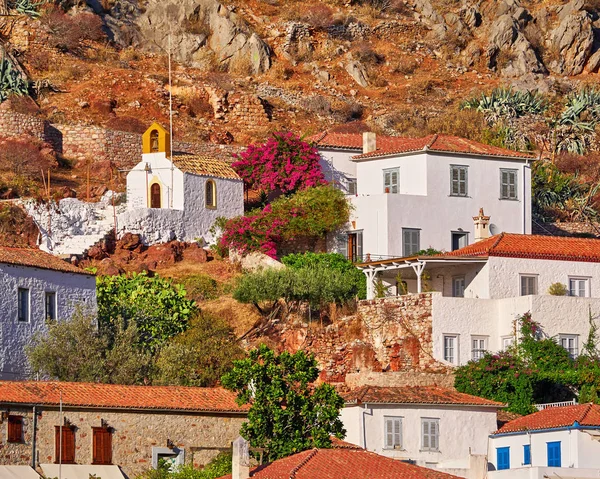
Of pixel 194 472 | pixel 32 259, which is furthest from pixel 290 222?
pixel 194 472

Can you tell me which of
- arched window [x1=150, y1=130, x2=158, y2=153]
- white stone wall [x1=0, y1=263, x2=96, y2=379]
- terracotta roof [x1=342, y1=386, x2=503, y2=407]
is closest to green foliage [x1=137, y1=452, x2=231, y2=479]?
terracotta roof [x1=342, y1=386, x2=503, y2=407]

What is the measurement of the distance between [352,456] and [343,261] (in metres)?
18.9

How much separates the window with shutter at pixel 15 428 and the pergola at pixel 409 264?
16474 mm

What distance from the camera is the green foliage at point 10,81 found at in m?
82.6

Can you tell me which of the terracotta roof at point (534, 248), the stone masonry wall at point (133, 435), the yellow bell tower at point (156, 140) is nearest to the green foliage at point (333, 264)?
the terracotta roof at point (534, 248)

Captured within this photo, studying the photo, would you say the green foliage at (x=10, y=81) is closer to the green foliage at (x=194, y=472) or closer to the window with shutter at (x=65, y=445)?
the window with shutter at (x=65, y=445)

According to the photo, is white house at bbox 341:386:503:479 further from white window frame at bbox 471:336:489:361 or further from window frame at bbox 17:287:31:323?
window frame at bbox 17:287:31:323

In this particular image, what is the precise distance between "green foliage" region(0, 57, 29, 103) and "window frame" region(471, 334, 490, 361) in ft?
111

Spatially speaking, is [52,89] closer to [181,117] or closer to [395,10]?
[181,117]

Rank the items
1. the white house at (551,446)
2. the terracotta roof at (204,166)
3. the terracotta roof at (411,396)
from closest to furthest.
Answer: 1. the white house at (551,446)
2. the terracotta roof at (411,396)
3. the terracotta roof at (204,166)

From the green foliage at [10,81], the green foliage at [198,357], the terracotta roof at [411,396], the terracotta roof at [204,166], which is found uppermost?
the green foliage at [10,81]

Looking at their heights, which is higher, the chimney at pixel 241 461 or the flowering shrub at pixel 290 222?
the flowering shrub at pixel 290 222

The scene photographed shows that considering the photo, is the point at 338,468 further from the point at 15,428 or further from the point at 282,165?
the point at 282,165

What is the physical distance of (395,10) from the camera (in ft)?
334
